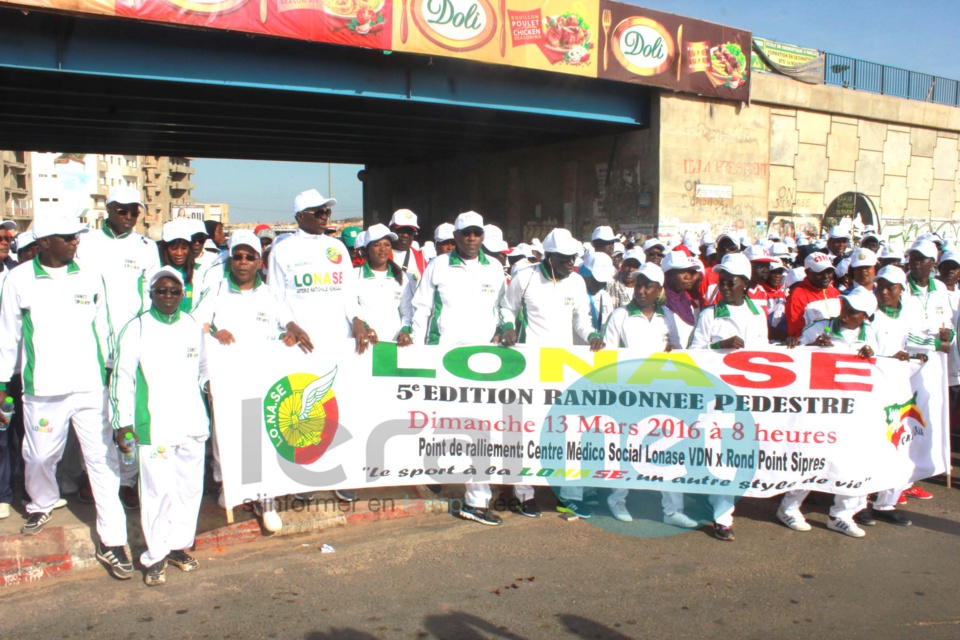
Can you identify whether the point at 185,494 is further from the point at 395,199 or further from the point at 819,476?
the point at 395,199

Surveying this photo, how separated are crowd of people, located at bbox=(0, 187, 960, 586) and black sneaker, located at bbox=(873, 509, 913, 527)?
0.01 m

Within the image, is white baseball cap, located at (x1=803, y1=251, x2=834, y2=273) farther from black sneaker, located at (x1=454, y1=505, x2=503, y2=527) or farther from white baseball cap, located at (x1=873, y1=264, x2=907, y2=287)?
black sneaker, located at (x1=454, y1=505, x2=503, y2=527)

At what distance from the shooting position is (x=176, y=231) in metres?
5.65

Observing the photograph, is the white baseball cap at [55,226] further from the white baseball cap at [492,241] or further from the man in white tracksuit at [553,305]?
the white baseball cap at [492,241]

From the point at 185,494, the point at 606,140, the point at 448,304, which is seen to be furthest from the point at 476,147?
the point at 185,494

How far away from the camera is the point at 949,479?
20.9 ft

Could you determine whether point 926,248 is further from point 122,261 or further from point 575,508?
point 122,261

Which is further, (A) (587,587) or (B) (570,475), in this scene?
(B) (570,475)

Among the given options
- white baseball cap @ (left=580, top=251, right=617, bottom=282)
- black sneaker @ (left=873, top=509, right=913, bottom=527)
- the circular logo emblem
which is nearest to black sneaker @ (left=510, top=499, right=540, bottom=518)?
the circular logo emblem

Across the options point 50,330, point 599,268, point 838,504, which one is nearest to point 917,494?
point 838,504

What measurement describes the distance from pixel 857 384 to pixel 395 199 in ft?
88.0

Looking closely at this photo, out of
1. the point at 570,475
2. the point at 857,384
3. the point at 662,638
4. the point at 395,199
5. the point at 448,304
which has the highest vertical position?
the point at 395,199

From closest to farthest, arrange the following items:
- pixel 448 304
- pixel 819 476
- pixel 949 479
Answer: pixel 819 476 → pixel 448 304 → pixel 949 479

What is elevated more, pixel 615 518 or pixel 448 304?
pixel 448 304
